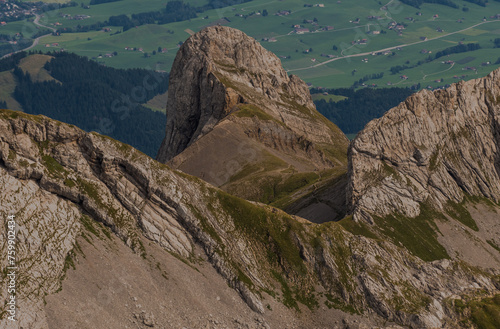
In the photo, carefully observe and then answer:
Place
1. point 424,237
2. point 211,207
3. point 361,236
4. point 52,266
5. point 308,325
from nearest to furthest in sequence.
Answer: point 52,266, point 308,325, point 211,207, point 361,236, point 424,237

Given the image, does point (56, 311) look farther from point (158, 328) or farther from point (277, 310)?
point (277, 310)

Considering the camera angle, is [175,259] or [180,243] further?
[180,243]

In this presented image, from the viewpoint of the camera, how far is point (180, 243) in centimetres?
15425

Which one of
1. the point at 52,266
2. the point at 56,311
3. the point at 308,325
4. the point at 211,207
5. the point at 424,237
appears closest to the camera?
the point at 56,311

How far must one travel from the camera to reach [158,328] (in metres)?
134

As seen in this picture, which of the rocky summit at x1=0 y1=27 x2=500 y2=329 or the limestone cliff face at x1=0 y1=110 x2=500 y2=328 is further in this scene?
the limestone cliff face at x1=0 y1=110 x2=500 y2=328

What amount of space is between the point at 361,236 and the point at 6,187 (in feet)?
266

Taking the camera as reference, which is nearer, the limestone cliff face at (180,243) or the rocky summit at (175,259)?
the rocky summit at (175,259)

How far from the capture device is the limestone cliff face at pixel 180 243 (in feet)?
452

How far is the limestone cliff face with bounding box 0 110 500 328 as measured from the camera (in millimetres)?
137750

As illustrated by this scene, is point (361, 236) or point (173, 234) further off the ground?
point (173, 234)

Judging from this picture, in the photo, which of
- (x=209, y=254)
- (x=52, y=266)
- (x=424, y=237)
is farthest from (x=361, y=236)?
(x=52, y=266)

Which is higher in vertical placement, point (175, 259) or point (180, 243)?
point (180, 243)

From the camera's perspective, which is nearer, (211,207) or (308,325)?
(308,325)
